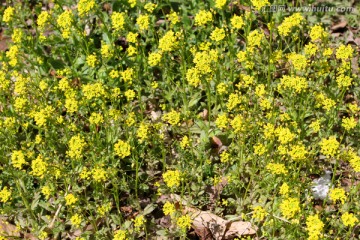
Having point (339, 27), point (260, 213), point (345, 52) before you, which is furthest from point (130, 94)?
point (339, 27)

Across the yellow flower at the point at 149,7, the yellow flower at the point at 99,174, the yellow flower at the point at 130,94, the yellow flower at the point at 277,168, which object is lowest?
the yellow flower at the point at 277,168

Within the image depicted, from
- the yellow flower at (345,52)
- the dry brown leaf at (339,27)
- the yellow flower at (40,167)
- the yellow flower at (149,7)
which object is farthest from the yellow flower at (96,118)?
the dry brown leaf at (339,27)

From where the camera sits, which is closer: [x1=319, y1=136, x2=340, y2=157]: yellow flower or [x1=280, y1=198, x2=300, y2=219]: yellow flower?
[x1=280, y1=198, x2=300, y2=219]: yellow flower

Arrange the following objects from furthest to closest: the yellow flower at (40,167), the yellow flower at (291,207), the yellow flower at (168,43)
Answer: the yellow flower at (168,43) → the yellow flower at (40,167) → the yellow flower at (291,207)

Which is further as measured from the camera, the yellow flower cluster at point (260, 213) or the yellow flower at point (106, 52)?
the yellow flower at point (106, 52)

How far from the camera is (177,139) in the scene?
7.43 meters

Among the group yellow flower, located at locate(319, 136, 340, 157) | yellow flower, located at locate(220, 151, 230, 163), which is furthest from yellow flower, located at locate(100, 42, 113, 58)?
yellow flower, located at locate(319, 136, 340, 157)

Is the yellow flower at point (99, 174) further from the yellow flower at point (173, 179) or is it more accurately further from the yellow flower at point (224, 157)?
the yellow flower at point (224, 157)

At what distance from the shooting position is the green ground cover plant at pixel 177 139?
6.34 metres

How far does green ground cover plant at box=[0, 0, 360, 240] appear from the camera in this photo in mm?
6340

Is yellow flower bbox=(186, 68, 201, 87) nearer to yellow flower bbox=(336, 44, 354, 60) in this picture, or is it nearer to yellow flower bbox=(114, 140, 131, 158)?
yellow flower bbox=(114, 140, 131, 158)

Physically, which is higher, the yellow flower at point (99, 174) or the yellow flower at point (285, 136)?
the yellow flower at point (285, 136)

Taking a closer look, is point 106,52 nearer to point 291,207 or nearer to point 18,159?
point 18,159

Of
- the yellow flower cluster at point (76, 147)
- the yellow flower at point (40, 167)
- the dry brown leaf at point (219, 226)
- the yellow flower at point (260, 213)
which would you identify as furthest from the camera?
the dry brown leaf at point (219, 226)
